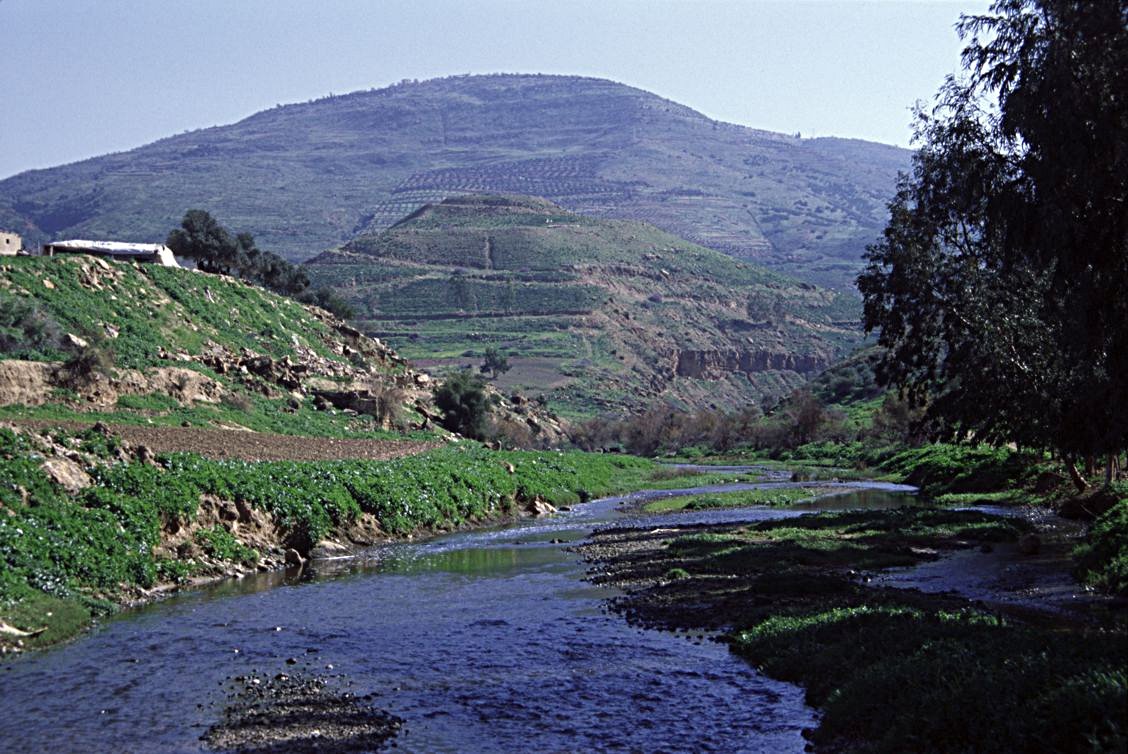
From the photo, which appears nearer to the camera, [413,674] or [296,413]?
[413,674]

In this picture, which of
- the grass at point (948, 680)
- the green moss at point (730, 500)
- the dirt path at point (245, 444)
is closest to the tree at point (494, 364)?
the green moss at point (730, 500)

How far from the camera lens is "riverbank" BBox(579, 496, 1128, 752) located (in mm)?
14016

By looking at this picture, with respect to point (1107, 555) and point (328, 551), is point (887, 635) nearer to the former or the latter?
point (1107, 555)

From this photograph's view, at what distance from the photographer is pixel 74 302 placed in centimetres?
6550

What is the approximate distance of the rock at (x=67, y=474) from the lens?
3291 centimetres

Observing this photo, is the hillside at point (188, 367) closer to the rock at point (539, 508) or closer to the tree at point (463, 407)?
the tree at point (463, 407)

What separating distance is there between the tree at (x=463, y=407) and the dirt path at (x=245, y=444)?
2178cm

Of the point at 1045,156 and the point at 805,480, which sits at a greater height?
the point at 1045,156

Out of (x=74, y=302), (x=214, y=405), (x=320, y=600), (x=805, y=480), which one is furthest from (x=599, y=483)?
(x=320, y=600)

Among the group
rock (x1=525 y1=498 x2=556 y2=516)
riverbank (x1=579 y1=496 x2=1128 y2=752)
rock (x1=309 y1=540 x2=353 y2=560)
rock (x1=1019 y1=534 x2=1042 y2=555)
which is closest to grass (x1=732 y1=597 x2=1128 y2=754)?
riverbank (x1=579 y1=496 x2=1128 y2=752)

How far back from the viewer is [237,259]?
365 ft

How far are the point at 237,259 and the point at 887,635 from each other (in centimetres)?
9995

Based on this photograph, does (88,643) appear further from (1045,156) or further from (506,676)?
(1045,156)

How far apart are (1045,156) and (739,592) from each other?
44.4 ft
